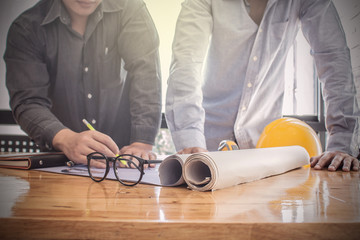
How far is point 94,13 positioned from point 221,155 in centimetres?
98

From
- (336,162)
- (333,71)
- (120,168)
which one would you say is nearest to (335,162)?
(336,162)

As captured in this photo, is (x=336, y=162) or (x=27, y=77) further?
(x=27, y=77)

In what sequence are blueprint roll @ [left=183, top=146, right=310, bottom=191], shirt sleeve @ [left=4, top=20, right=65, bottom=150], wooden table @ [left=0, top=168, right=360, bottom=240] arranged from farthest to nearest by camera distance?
shirt sleeve @ [left=4, top=20, right=65, bottom=150] < blueprint roll @ [left=183, top=146, right=310, bottom=191] < wooden table @ [left=0, top=168, right=360, bottom=240]

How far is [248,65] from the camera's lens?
117 cm

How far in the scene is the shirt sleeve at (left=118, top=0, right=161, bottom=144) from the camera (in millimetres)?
1206

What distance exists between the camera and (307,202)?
0.39 m

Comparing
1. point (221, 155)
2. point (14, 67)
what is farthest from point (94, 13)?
point (221, 155)

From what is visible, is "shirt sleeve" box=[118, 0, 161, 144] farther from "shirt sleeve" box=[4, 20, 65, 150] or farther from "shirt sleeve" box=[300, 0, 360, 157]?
"shirt sleeve" box=[300, 0, 360, 157]

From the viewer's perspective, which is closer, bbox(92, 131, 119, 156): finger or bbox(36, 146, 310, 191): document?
bbox(36, 146, 310, 191): document

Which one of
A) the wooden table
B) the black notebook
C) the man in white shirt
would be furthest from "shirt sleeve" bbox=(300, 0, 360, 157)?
the black notebook

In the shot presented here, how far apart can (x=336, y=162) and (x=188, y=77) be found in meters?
0.54

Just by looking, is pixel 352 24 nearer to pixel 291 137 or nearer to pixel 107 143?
pixel 291 137

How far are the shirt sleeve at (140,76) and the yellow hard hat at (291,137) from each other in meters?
0.49

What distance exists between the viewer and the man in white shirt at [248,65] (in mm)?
1002
